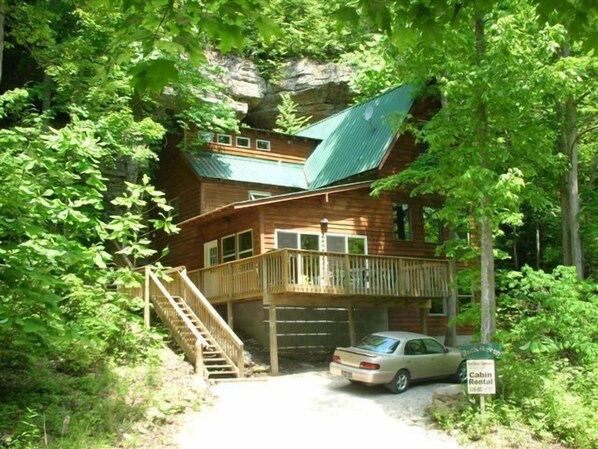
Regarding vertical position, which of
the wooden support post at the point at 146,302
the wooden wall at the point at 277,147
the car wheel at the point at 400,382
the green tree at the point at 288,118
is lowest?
the car wheel at the point at 400,382

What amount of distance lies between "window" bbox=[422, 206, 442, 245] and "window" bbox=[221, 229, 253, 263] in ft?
24.5

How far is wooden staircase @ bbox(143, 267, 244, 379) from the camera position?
1616 cm

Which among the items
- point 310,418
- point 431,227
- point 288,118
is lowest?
point 310,418

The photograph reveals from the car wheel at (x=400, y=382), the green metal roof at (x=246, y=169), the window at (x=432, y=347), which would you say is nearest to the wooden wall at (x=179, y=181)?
the green metal roof at (x=246, y=169)

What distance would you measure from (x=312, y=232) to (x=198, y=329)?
19.3ft

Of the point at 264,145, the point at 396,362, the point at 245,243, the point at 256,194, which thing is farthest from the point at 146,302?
the point at 264,145

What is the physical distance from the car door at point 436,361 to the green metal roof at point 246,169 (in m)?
11.6

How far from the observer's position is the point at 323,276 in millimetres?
18297

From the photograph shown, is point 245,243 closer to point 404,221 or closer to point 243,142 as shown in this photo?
point 404,221

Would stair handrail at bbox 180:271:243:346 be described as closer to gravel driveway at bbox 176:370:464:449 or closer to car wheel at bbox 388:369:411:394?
gravel driveway at bbox 176:370:464:449

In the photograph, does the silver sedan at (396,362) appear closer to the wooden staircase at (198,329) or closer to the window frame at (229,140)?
the wooden staircase at (198,329)

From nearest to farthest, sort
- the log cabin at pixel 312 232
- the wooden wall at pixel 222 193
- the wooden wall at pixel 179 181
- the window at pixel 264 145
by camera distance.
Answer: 1. the log cabin at pixel 312 232
2. the wooden wall at pixel 222 193
3. the wooden wall at pixel 179 181
4. the window at pixel 264 145

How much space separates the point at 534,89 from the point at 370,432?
8372mm

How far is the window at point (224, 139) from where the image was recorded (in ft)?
87.2
